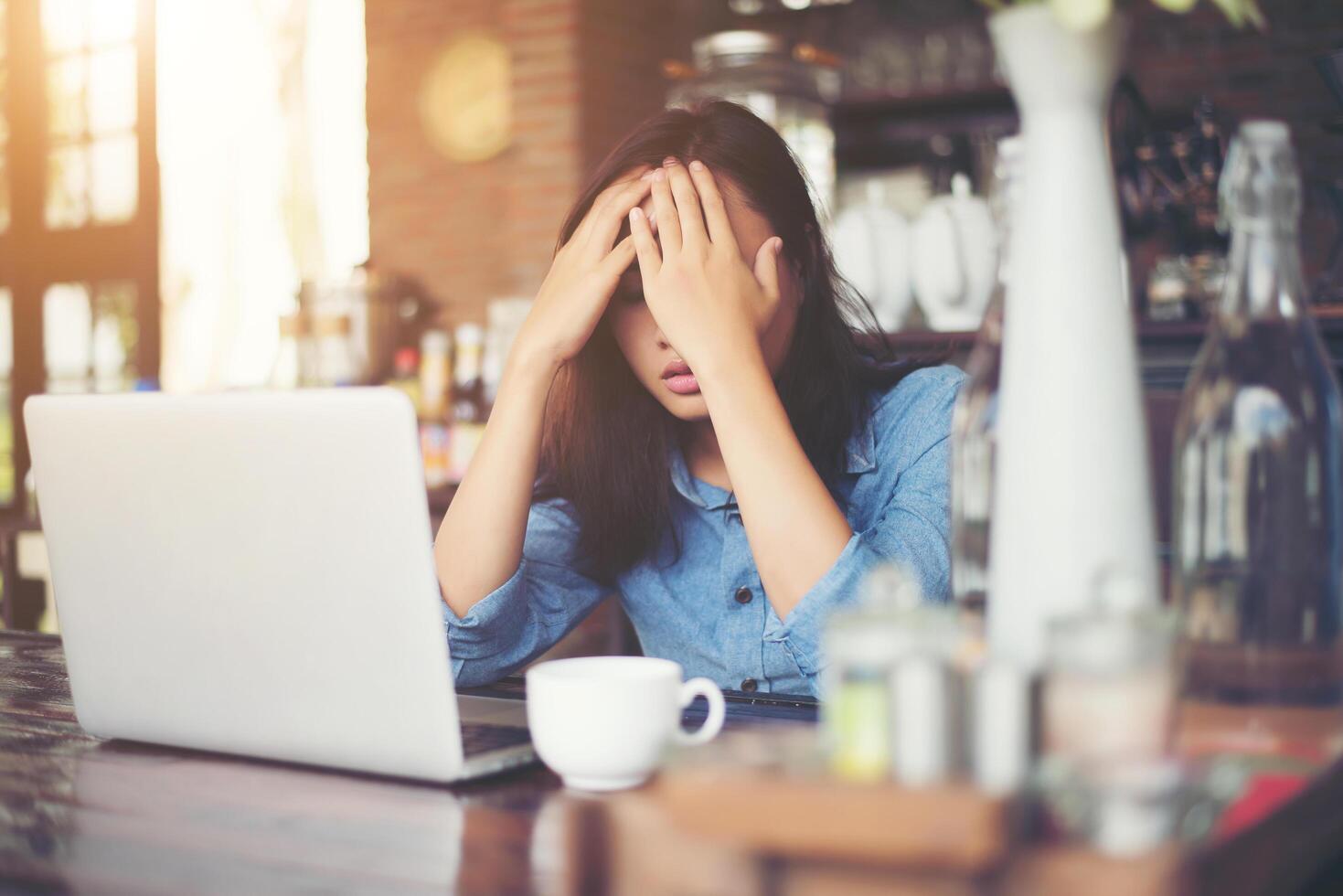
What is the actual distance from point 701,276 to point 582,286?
0.13 m

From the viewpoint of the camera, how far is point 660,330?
1251 mm

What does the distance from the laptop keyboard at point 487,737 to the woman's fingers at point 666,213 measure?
0.45 metres

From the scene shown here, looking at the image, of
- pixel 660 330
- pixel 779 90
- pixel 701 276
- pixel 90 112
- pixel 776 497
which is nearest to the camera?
pixel 776 497

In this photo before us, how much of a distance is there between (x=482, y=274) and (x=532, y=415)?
2.95 meters

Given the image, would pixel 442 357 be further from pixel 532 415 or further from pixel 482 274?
pixel 532 415

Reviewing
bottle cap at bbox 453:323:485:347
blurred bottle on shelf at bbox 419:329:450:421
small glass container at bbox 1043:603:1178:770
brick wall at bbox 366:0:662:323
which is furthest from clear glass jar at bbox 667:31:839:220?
small glass container at bbox 1043:603:1178:770

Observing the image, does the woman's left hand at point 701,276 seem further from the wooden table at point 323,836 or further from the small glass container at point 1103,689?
the small glass container at point 1103,689

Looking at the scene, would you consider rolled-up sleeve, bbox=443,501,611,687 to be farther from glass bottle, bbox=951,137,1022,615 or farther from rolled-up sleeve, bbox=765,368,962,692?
→ glass bottle, bbox=951,137,1022,615

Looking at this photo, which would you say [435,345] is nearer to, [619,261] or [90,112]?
[90,112]

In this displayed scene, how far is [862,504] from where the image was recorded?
1370 millimetres

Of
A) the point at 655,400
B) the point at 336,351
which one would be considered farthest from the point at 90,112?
the point at 655,400

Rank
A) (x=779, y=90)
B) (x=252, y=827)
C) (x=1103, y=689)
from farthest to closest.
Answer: (x=779, y=90)
(x=252, y=827)
(x=1103, y=689)

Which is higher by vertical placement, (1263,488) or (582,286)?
(582,286)

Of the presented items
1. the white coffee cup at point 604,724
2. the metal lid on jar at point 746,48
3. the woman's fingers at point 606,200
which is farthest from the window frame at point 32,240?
the white coffee cup at point 604,724
